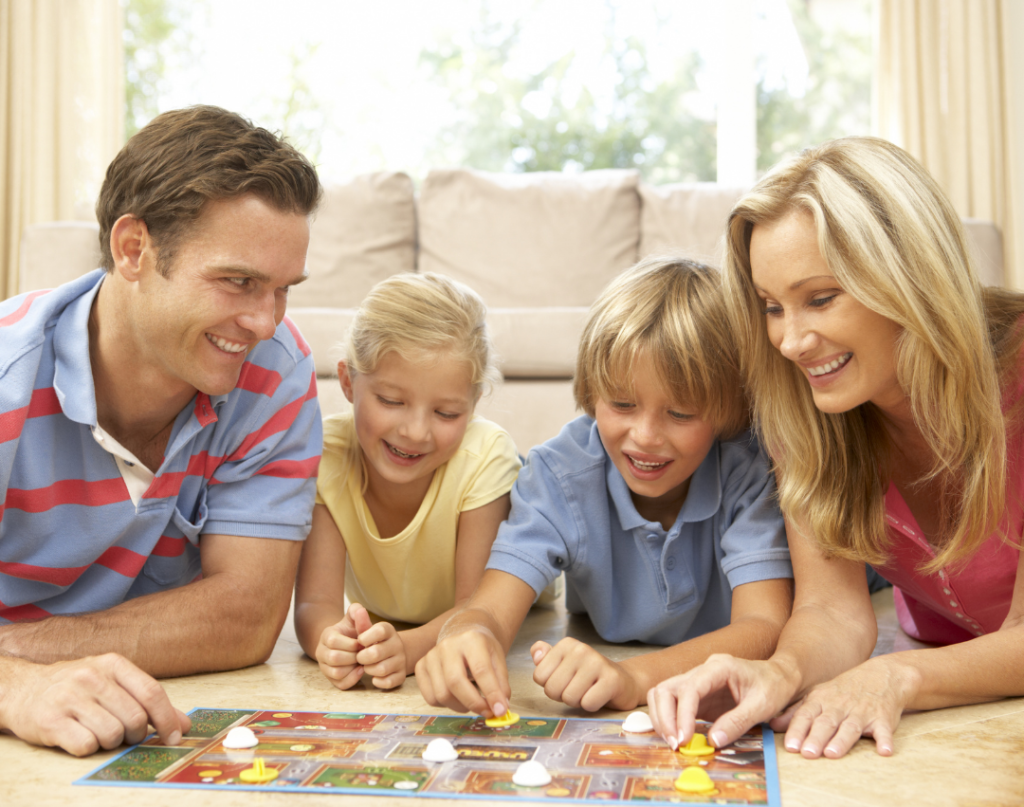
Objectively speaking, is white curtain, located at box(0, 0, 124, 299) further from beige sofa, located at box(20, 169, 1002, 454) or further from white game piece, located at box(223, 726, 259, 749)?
white game piece, located at box(223, 726, 259, 749)

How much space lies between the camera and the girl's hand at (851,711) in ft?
3.34

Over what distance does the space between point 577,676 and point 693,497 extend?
1.53 ft

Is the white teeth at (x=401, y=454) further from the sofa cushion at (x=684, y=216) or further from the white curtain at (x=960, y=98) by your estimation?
the white curtain at (x=960, y=98)

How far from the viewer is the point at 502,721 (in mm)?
1115

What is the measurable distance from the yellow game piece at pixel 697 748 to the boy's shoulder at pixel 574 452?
0.59 m

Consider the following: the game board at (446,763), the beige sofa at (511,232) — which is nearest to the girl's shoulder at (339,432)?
the game board at (446,763)

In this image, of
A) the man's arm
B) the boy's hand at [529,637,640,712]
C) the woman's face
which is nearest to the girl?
the man's arm

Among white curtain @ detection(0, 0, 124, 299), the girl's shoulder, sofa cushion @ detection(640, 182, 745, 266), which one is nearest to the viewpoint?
the girl's shoulder

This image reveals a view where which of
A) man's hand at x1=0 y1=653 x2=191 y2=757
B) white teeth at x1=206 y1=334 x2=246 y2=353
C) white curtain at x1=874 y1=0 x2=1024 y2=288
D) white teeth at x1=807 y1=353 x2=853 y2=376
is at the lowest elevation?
man's hand at x1=0 y1=653 x2=191 y2=757

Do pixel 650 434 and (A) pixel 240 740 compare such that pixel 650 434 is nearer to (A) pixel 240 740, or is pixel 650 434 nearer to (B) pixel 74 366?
(A) pixel 240 740

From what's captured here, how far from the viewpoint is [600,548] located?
1.52m

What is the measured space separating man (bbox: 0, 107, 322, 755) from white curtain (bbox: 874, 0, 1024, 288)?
337 centimetres

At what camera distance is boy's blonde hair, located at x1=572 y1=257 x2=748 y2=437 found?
1.40 m

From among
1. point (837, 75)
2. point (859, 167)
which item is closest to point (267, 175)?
point (859, 167)
